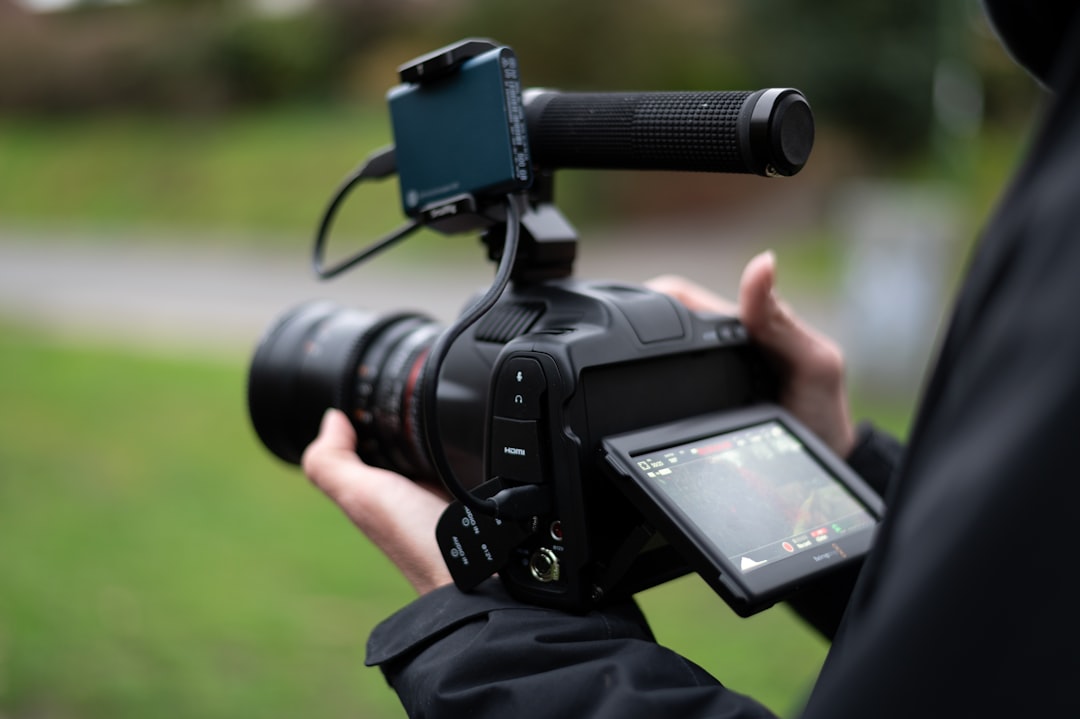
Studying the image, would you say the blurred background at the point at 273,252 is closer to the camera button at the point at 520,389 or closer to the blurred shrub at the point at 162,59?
the blurred shrub at the point at 162,59

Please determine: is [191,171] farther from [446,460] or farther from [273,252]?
[446,460]

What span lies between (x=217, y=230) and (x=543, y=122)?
12173 millimetres

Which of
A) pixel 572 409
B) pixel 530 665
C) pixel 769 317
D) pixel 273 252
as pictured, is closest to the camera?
pixel 530 665

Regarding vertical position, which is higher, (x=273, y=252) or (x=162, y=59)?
(x=162, y=59)

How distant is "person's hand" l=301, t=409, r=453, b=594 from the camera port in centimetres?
12

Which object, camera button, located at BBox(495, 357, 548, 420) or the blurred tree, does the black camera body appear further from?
the blurred tree

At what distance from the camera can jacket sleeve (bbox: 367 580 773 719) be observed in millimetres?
932

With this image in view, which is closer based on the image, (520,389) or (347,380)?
(520,389)

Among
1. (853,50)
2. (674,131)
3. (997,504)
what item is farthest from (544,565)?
(853,50)

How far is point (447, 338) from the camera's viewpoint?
3.65ft

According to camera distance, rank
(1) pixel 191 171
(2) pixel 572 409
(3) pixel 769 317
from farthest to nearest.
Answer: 1. (1) pixel 191 171
2. (3) pixel 769 317
3. (2) pixel 572 409

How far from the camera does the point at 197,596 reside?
12.1ft
